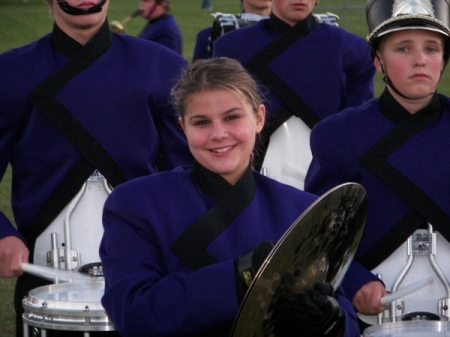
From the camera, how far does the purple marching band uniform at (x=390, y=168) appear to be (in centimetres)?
485

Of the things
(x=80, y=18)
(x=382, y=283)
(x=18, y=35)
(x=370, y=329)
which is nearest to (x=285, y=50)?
(x=80, y=18)

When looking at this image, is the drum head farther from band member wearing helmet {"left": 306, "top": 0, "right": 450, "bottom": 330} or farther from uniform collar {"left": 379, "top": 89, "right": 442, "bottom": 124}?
uniform collar {"left": 379, "top": 89, "right": 442, "bottom": 124}

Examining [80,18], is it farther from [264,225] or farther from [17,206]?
[264,225]

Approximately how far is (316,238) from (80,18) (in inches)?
77.2

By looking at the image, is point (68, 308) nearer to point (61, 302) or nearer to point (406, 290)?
point (61, 302)

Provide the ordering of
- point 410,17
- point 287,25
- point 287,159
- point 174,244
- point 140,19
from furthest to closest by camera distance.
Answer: point 140,19, point 287,25, point 287,159, point 410,17, point 174,244

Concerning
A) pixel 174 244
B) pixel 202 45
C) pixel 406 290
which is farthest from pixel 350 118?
pixel 202 45

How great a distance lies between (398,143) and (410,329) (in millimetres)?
845

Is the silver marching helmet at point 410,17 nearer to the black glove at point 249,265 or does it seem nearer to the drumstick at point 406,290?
the drumstick at point 406,290

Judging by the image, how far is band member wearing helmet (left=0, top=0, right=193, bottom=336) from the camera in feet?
17.0

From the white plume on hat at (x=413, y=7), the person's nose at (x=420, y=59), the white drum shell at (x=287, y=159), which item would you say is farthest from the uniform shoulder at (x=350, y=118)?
the white drum shell at (x=287, y=159)

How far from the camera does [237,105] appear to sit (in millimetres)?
4094

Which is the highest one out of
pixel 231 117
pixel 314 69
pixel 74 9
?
pixel 74 9

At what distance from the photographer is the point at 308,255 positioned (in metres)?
3.72
